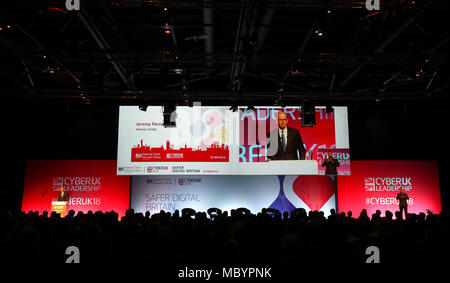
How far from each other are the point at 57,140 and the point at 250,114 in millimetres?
7700

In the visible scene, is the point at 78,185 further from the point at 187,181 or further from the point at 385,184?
the point at 385,184

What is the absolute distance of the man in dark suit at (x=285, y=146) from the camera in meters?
12.0

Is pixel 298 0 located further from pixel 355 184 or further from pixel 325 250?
pixel 355 184

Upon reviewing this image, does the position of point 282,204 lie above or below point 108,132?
below

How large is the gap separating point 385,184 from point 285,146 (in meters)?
4.70

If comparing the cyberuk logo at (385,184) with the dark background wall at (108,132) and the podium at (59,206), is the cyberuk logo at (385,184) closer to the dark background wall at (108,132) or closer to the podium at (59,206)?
the dark background wall at (108,132)

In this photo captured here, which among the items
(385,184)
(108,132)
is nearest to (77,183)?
(108,132)

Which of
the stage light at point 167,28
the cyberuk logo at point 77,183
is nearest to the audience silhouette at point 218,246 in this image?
the stage light at point 167,28

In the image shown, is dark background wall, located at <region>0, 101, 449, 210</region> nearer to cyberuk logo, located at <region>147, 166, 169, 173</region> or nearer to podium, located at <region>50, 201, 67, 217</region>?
cyberuk logo, located at <region>147, 166, 169, 173</region>

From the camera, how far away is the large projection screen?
11992mm
